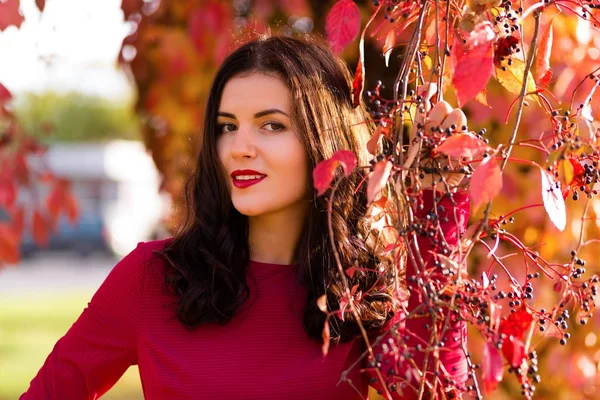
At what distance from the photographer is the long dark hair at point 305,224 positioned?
67.4 inches

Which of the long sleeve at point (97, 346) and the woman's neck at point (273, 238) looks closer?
the long sleeve at point (97, 346)

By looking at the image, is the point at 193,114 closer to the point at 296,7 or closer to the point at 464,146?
the point at 296,7

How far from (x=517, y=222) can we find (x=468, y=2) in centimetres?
171

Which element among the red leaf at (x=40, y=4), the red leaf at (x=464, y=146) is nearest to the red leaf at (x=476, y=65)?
the red leaf at (x=464, y=146)

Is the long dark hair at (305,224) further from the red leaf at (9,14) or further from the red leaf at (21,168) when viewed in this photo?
the red leaf at (21,168)

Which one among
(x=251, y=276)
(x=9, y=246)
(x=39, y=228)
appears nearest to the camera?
(x=251, y=276)

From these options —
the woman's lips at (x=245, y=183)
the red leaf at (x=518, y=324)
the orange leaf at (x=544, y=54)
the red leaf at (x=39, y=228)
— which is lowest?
the red leaf at (x=39, y=228)

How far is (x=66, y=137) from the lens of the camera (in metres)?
37.6

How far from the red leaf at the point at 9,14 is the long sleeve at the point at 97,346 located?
35.0 inches

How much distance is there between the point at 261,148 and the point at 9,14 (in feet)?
3.17

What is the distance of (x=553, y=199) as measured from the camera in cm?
117

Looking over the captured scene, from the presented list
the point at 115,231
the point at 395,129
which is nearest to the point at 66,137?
the point at 115,231

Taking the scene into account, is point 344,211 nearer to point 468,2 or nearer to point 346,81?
point 346,81

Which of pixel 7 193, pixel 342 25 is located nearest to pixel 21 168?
pixel 7 193
